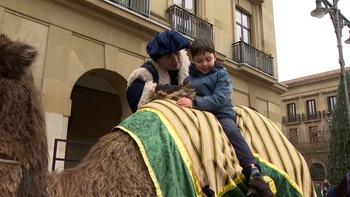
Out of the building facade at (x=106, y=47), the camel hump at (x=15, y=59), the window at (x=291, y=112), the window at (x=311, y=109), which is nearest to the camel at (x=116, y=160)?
the camel hump at (x=15, y=59)

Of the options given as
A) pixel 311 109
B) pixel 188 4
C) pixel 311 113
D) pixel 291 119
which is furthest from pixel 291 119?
pixel 188 4

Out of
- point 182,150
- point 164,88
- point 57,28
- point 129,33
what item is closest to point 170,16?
point 129,33

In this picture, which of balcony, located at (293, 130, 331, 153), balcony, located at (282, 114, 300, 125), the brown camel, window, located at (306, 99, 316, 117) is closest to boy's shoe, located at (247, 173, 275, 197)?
the brown camel

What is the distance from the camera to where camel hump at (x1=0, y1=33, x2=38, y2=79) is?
1.67 m

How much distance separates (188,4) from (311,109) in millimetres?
40673

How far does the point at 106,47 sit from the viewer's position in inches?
390

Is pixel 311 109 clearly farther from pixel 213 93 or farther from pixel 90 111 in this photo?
pixel 213 93

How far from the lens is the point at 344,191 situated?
3.34 metres

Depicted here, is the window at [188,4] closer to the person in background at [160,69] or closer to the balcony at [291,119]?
the person in background at [160,69]

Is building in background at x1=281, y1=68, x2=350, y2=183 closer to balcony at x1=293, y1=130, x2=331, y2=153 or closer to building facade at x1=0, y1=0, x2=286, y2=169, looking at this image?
balcony at x1=293, y1=130, x2=331, y2=153

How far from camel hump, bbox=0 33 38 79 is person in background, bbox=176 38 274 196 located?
146cm

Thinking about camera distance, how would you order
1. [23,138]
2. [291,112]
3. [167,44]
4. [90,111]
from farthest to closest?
[291,112], [90,111], [167,44], [23,138]

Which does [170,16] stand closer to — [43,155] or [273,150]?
[273,150]

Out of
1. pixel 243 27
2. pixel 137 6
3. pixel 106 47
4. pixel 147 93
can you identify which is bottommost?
pixel 147 93
